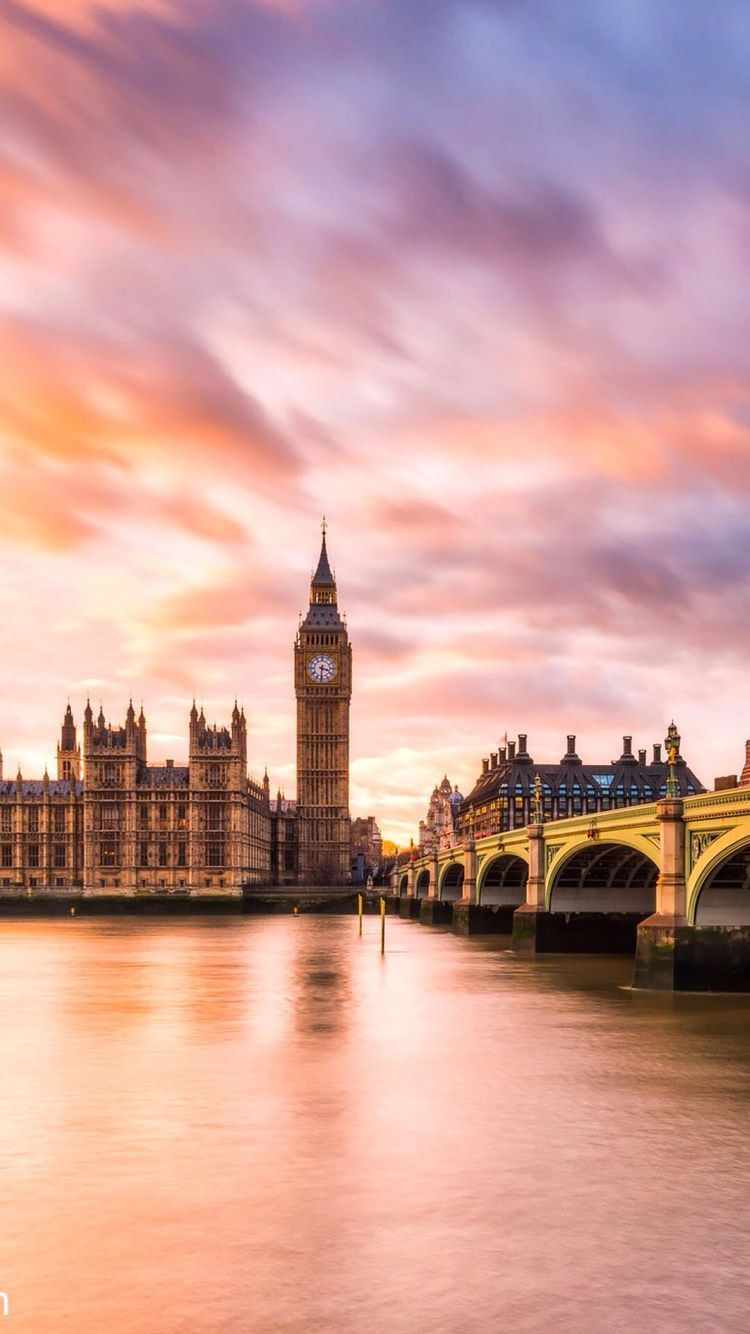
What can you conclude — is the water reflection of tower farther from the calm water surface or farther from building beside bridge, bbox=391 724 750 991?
building beside bridge, bbox=391 724 750 991

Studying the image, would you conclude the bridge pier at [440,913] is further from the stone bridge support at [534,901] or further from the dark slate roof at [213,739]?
the dark slate roof at [213,739]

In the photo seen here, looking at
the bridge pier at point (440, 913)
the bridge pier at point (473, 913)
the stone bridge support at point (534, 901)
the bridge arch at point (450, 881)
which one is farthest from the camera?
the bridge arch at point (450, 881)

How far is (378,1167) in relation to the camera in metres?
19.5

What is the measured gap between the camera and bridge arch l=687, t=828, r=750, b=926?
42.0 metres

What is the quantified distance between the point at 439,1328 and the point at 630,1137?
959 cm

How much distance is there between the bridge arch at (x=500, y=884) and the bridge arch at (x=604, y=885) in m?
→ 23.5

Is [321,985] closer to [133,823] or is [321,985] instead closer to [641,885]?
[641,885]

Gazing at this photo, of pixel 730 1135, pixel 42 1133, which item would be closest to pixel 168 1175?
pixel 42 1133

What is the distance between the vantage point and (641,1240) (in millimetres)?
15852

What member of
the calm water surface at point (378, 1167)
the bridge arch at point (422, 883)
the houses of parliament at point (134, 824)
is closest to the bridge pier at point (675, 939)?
the calm water surface at point (378, 1167)

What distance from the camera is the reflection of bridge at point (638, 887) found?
140 ft

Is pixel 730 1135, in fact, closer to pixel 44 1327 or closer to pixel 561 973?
pixel 44 1327

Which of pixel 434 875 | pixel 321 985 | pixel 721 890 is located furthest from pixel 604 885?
pixel 434 875

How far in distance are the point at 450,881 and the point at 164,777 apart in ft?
219
